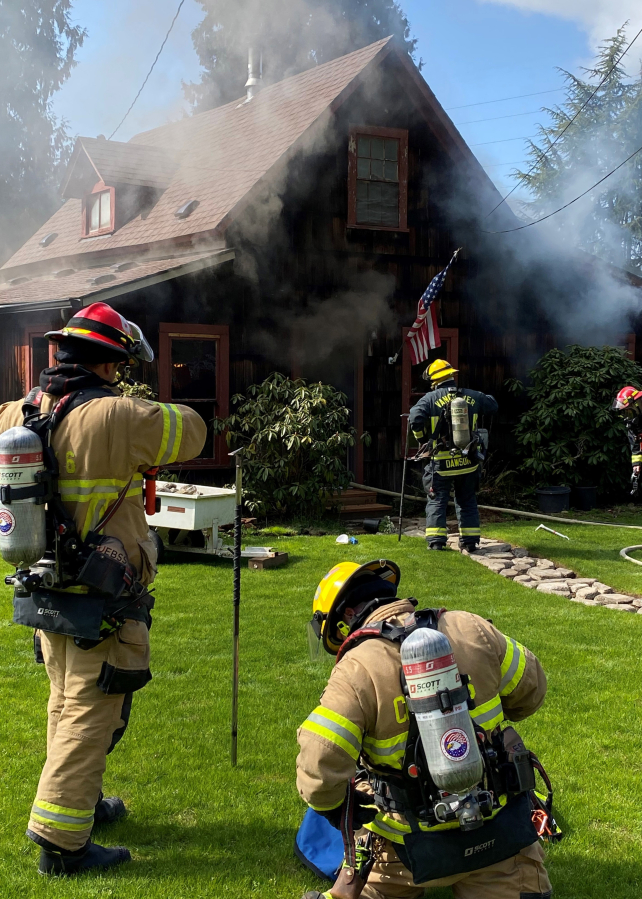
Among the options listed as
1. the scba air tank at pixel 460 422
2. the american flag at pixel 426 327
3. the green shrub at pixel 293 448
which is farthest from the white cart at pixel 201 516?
the american flag at pixel 426 327

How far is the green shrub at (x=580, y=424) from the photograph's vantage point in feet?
42.0

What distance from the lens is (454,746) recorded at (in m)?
2.39

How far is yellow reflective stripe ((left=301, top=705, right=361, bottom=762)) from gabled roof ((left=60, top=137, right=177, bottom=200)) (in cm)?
1328

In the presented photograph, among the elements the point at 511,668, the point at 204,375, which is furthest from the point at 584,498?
the point at 511,668

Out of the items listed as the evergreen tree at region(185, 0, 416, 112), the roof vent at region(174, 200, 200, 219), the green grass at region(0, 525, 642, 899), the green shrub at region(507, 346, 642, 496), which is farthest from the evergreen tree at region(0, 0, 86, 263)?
the green grass at region(0, 525, 642, 899)

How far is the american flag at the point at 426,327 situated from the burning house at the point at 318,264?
717mm

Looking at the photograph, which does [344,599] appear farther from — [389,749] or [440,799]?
[440,799]

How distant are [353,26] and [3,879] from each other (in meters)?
35.6

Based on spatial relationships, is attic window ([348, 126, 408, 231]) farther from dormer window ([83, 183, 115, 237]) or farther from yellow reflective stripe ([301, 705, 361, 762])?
yellow reflective stripe ([301, 705, 361, 762])

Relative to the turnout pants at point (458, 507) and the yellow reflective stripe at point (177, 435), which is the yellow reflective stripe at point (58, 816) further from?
the turnout pants at point (458, 507)

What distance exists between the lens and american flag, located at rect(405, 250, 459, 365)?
11.8 meters

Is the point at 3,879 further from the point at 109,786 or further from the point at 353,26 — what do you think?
the point at 353,26

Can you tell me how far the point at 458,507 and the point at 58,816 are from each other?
6.90 m

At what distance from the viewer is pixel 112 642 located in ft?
10.8
